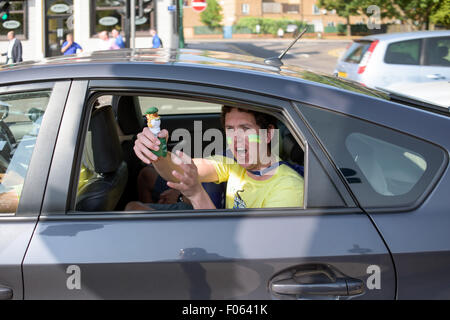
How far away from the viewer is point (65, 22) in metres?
22.8

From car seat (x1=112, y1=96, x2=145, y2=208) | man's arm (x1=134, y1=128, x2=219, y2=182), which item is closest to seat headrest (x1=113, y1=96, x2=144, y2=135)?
car seat (x1=112, y1=96, x2=145, y2=208)

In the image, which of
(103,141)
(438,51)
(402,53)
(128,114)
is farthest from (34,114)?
(438,51)

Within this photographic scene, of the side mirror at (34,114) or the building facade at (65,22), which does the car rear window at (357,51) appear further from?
the building facade at (65,22)

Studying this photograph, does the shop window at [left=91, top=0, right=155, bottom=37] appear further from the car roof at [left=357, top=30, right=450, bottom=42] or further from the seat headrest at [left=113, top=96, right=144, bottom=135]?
the seat headrest at [left=113, top=96, right=144, bottom=135]

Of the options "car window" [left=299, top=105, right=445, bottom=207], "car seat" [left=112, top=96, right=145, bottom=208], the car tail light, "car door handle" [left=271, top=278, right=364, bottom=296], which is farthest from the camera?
the car tail light

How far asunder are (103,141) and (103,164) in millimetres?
96

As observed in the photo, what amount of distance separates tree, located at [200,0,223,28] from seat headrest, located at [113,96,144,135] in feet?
257

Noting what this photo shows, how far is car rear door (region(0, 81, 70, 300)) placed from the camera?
177cm

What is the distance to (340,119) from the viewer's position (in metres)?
1.89

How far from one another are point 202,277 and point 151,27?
22189 millimetres

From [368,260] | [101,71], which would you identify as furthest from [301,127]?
[101,71]

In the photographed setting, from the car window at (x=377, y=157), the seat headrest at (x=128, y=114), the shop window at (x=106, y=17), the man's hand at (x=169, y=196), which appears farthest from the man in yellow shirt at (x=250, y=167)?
the shop window at (x=106, y=17)

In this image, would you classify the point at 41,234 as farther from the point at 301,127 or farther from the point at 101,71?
the point at 301,127

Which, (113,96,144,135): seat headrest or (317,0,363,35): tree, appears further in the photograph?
(317,0,363,35): tree
